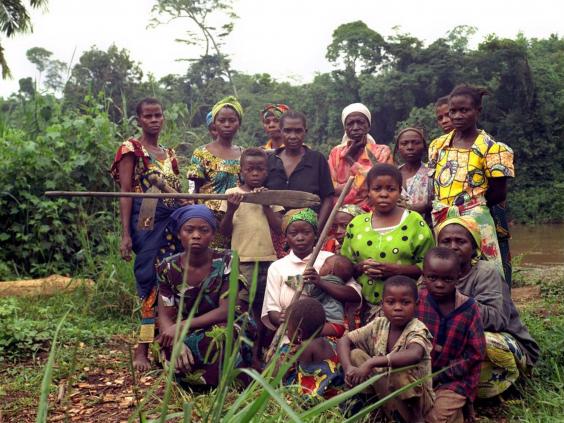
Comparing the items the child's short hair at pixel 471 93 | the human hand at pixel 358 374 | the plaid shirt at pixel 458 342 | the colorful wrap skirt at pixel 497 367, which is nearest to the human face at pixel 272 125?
the child's short hair at pixel 471 93

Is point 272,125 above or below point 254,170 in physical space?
above

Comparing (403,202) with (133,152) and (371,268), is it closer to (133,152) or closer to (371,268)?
(371,268)

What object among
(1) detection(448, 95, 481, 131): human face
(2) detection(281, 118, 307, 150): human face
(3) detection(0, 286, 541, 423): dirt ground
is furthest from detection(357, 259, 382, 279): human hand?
(2) detection(281, 118, 307, 150): human face

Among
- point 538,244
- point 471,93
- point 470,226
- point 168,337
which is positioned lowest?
point 538,244

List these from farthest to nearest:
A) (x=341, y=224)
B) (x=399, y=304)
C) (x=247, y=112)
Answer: (x=247, y=112) < (x=341, y=224) < (x=399, y=304)

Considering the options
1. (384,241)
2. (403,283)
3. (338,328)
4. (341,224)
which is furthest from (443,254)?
(341,224)

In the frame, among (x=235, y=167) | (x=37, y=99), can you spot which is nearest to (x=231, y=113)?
(x=235, y=167)

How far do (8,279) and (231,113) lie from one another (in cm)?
375

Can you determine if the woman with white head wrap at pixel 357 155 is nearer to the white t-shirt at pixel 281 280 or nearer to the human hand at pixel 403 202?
the human hand at pixel 403 202

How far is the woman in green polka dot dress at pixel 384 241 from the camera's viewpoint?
3594 millimetres

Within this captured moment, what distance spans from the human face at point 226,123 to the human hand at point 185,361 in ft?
5.14

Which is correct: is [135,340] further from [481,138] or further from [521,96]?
[521,96]

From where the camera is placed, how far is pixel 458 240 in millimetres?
3467

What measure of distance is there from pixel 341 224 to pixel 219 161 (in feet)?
3.14
